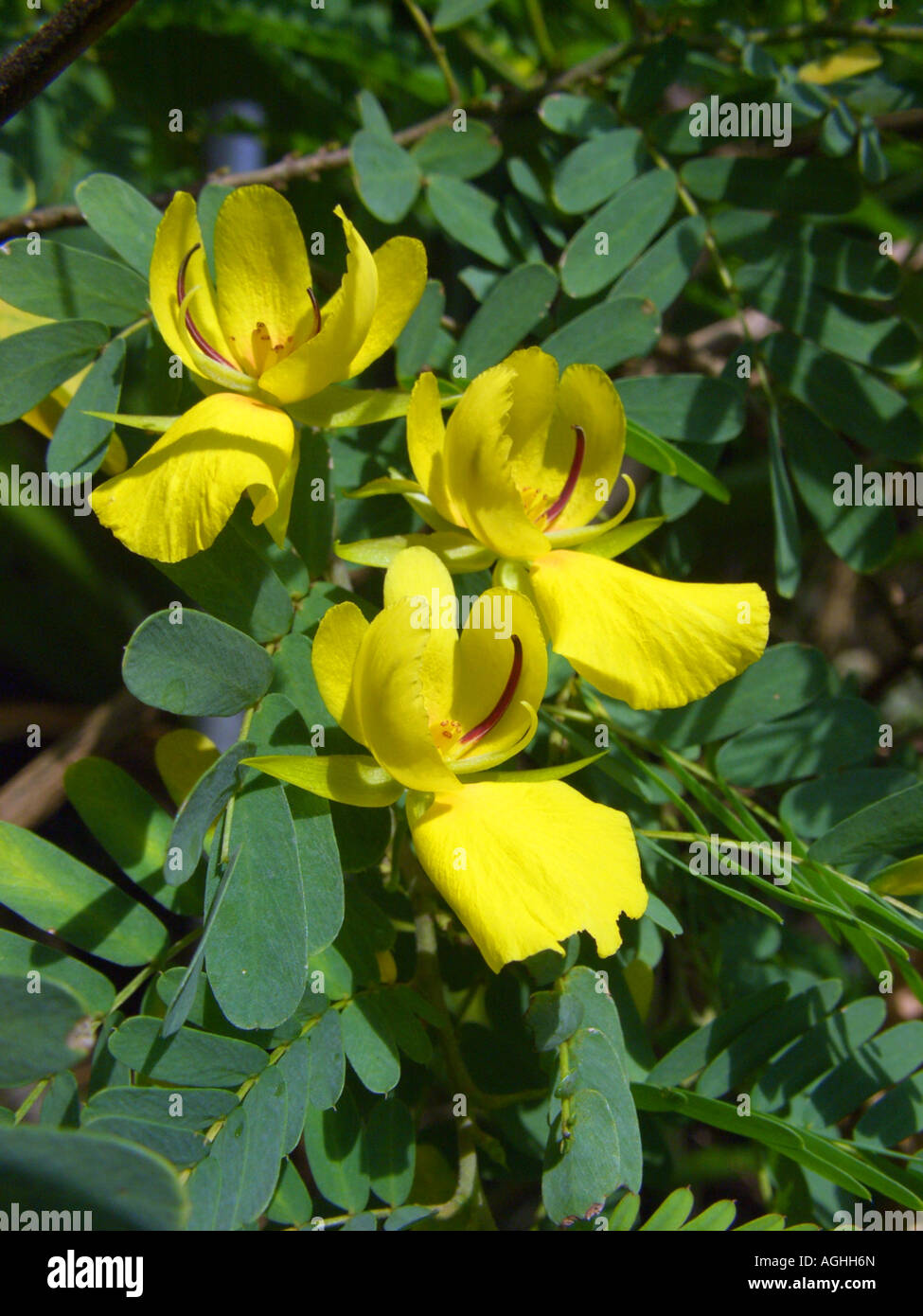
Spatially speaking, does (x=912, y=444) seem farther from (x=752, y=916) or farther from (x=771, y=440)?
(x=752, y=916)

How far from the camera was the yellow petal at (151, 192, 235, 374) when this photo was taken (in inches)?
32.5

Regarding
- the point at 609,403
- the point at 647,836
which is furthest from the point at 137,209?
the point at 647,836

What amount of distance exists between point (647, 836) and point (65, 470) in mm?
657

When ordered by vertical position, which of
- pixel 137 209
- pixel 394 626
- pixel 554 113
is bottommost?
pixel 394 626

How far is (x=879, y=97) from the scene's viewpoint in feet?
4.19

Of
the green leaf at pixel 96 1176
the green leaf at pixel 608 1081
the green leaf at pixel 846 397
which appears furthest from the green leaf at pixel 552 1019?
the green leaf at pixel 846 397

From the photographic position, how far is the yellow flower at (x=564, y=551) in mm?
837

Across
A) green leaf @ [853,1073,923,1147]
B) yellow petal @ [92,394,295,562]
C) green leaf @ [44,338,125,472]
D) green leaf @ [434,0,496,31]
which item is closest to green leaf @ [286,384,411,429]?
yellow petal @ [92,394,295,562]

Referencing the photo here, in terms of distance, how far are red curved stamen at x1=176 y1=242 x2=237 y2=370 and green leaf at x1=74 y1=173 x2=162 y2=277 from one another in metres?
0.17

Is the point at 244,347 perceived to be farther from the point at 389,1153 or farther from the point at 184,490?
the point at 389,1153

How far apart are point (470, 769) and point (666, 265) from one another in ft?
2.36

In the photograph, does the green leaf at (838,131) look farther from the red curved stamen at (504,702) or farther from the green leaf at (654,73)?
the red curved stamen at (504,702)

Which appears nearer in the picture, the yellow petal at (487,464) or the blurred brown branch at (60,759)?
the yellow petal at (487,464)

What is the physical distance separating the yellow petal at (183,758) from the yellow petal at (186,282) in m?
0.37
